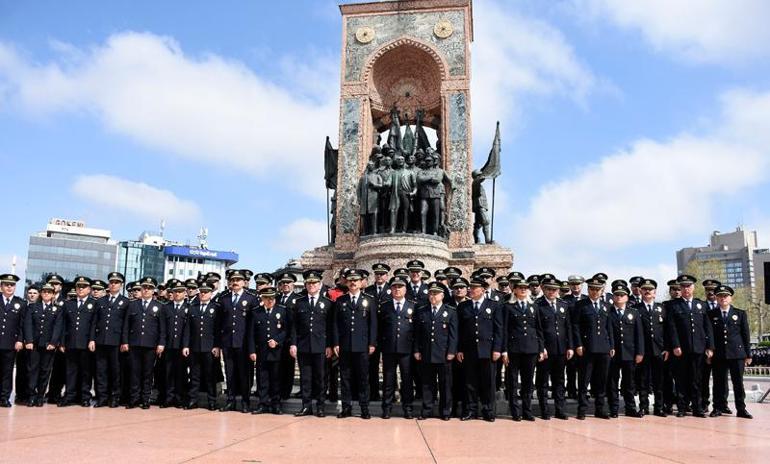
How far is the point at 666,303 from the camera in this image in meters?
7.98

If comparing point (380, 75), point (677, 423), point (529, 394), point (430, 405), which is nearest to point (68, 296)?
point (430, 405)

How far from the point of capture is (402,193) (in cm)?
1329

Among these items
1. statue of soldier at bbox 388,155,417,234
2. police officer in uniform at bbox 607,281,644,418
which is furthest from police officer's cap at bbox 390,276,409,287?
statue of soldier at bbox 388,155,417,234

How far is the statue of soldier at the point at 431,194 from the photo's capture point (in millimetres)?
13320

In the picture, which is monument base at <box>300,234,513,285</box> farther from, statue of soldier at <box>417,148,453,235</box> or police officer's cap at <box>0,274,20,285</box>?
police officer's cap at <box>0,274,20,285</box>

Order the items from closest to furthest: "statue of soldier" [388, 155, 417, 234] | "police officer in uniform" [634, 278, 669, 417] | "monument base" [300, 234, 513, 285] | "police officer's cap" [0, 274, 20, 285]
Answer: "police officer in uniform" [634, 278, 669, 417]
"police officer's cap" [0, 274, 20, 285]
"monument base" [300, 234, 513, 285]
"statue of soldier" [388, 155, 417, 234]

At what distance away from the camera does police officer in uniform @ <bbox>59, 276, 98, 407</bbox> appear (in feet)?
25.4

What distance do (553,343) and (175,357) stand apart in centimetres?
461

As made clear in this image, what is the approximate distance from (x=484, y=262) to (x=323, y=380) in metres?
7.54

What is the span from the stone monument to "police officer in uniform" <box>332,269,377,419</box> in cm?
564

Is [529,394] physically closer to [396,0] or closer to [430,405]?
[430,405]

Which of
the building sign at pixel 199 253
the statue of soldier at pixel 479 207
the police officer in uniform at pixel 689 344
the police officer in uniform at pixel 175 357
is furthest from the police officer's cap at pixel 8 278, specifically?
the building sign at pixel 199 253

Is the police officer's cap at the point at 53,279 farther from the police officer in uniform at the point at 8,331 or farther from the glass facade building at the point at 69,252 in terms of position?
the glass facade building at the point at 69,252

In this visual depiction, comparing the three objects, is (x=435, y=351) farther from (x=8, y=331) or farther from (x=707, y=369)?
(x=8, y=331)
